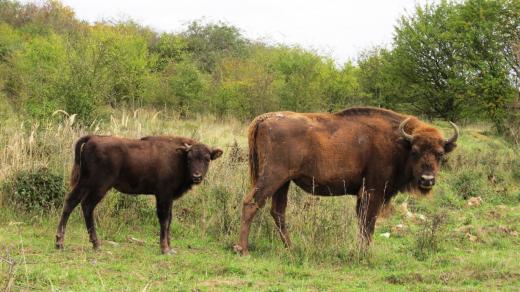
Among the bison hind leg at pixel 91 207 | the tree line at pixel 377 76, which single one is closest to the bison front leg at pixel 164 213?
the bison hind leg at pixel 91 207

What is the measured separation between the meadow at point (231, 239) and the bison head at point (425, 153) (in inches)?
30.3

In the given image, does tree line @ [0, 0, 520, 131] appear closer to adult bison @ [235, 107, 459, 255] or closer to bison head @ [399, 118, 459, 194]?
adult bison @ [235, 107, 459, 255]

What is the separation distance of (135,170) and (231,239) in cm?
198

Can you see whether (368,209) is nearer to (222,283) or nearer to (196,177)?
(196,177)

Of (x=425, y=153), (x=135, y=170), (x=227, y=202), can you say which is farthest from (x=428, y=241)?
(x=135, y=170)

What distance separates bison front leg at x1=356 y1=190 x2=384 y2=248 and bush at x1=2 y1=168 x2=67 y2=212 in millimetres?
5365

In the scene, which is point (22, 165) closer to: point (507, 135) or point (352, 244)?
point (352, 244)

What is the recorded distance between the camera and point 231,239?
9648 mm

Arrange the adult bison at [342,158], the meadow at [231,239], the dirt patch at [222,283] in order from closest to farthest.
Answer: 1. the dirt patch at [222,283]
2. the meadow at [231,239]
3. the adult bison at [342,158]

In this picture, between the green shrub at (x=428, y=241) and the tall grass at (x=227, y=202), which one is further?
the green shrub at (x=428, y=241)

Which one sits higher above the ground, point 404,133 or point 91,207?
point 404,133

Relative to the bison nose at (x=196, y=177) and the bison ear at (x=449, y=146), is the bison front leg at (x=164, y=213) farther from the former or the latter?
the bison ear at (x=449, y=146)

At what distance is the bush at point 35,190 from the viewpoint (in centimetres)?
1050

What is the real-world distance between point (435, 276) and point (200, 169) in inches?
147
